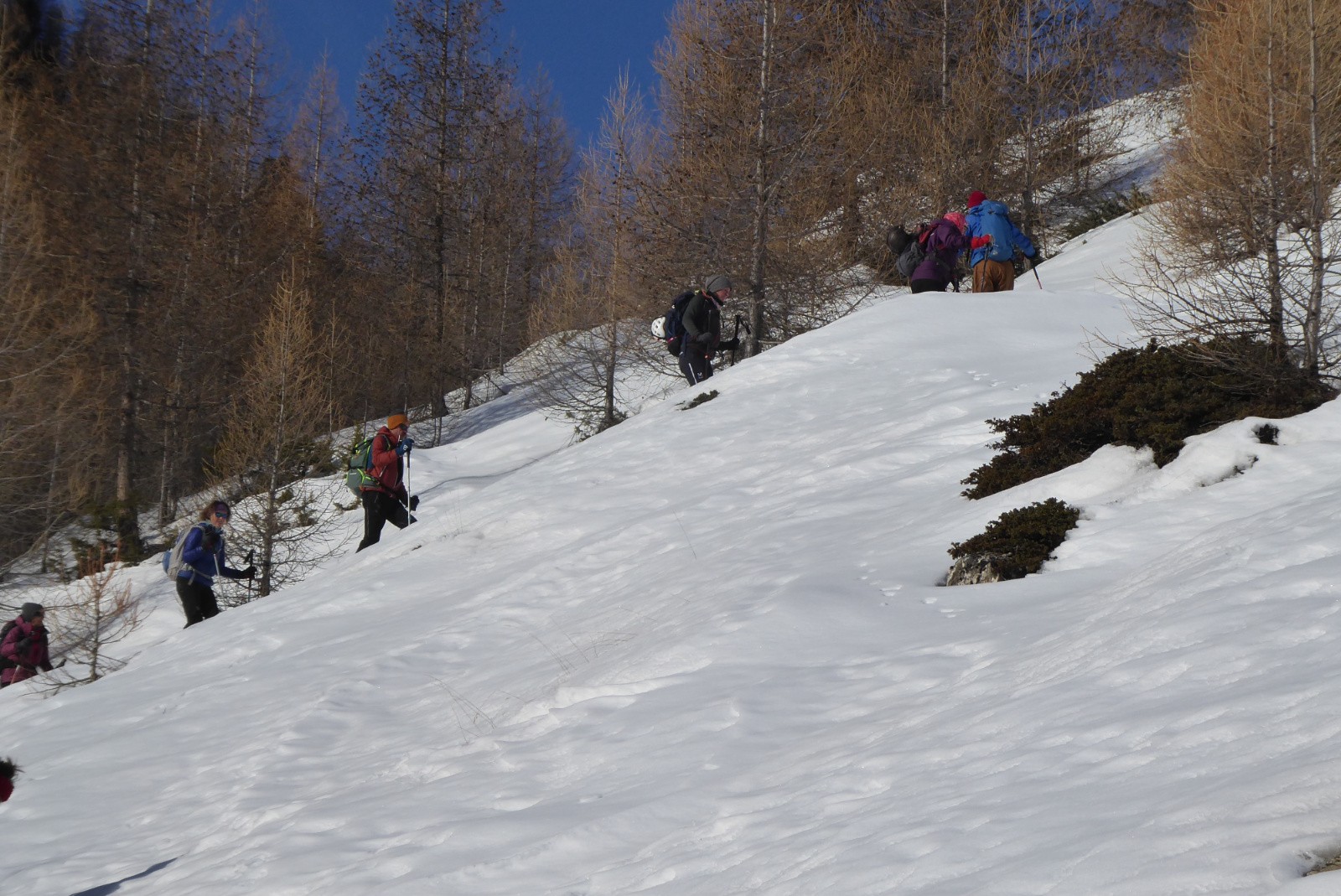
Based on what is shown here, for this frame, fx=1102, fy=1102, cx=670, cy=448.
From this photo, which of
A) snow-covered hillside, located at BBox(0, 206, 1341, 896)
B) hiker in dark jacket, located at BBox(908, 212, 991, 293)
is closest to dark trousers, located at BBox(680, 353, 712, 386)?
hiker in dark jacket, located at BBox(908, 212, 991, 293)

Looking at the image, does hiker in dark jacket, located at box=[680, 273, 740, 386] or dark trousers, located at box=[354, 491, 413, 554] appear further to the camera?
hiker in dark jacket, located at box=[680, 273, 740, 386]

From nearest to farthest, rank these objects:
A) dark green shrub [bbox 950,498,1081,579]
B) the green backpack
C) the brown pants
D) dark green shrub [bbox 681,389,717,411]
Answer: dark green shrub [bbox 950,498,1081,579] → the green backpack → dark green shrub [bbox 681,389,717,411] → the brown pants

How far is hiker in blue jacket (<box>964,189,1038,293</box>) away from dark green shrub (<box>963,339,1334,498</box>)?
19.4 ft

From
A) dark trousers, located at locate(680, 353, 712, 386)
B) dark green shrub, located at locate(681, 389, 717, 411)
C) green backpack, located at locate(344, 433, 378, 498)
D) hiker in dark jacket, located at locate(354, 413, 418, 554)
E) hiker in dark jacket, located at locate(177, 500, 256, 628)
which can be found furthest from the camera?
dark trousers, located at locate(680, 353, 712, 386)

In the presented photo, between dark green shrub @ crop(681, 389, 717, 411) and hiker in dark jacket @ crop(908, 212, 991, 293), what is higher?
hiker in dark jacket @ crop(908, 212, 991, 293)

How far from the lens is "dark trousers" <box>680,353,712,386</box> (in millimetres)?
15680

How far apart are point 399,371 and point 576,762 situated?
28.1 m

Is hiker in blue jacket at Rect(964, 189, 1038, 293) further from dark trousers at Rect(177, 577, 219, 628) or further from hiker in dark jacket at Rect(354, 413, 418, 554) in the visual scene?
dark trousers at Rect(177, 577, 219, 628)

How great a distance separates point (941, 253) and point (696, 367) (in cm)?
375

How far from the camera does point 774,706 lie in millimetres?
4469

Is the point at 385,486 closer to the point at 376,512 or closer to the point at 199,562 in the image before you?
the point at 376,512

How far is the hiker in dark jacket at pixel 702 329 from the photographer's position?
1541 centimetres

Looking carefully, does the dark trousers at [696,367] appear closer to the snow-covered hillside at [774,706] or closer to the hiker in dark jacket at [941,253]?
the hiker in dark jacket at [941,253]

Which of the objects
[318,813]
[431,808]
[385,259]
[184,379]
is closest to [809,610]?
[431,808]
